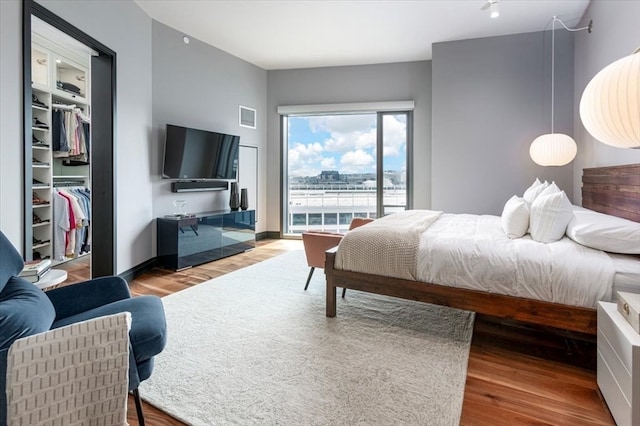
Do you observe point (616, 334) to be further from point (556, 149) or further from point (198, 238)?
point (198, 238)

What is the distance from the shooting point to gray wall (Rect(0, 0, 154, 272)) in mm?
2260

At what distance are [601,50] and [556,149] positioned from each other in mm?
1016

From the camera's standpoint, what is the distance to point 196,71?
4836 mm

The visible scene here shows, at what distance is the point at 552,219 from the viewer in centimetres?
228

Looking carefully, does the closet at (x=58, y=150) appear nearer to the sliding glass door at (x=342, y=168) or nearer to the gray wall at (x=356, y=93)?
the gray wall at (x=356, y=93)

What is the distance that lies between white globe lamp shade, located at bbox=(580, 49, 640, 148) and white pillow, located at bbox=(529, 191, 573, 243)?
2.31ft

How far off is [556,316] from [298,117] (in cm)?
523

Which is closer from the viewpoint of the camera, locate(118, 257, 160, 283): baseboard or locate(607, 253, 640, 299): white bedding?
locate(607, 253, 640, 299): white bedding

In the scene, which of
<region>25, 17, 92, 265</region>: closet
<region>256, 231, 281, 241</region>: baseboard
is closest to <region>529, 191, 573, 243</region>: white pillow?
<region>256, 231, 281, 241</region>: baseboard

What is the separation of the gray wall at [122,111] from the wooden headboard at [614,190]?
14.2ft

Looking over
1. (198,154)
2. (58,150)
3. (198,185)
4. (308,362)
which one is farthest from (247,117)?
(308,362)

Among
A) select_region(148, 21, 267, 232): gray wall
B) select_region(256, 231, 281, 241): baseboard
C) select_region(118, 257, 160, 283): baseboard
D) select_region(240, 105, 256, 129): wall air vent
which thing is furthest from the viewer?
select_region(256, 231, 281, 241): baseboard

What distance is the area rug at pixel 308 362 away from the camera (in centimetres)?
162

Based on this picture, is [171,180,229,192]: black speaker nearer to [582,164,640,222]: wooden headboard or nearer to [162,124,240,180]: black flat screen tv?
[162,124,240,180]: black flat screen tv
